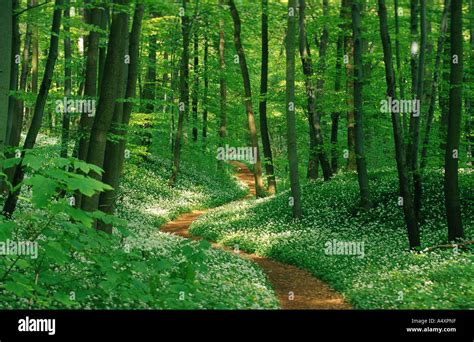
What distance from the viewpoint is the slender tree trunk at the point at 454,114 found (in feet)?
44.2

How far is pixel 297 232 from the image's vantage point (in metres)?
19.4

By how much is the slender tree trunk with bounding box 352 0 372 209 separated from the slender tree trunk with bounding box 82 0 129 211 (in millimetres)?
9076

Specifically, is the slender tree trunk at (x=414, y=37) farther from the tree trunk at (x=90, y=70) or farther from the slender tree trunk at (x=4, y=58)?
the slender tree trunk at (x=4, y=58)

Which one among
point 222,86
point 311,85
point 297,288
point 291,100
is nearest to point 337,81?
point 311,85

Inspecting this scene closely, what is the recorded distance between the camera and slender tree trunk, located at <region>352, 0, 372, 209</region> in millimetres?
17844

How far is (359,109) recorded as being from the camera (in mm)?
18484

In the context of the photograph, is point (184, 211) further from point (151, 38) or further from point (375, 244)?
point (375, 244)

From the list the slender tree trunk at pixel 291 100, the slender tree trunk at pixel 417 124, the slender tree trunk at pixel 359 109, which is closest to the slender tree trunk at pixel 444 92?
the slender tree trunk at pixel 359 109

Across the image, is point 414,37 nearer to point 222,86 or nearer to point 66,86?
point 66,86

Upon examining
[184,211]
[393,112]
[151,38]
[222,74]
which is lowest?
[184,211]

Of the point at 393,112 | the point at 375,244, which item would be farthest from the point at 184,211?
the point at 393,112

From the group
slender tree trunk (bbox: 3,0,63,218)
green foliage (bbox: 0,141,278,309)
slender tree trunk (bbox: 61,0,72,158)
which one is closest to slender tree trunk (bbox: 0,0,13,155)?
green foliage (bbox: 0,141,278,309)
